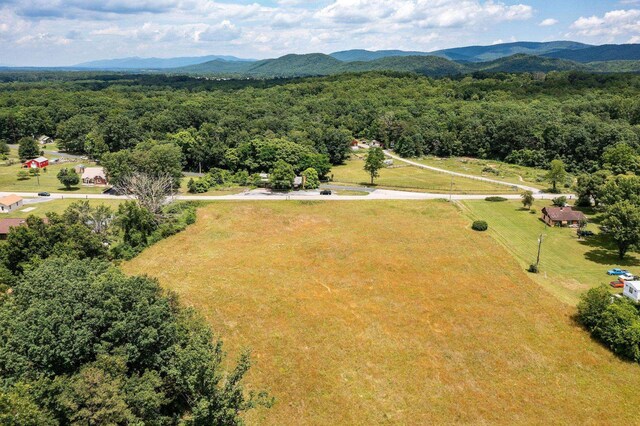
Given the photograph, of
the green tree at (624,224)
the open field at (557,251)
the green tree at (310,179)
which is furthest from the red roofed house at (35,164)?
the green tree at (624,224)

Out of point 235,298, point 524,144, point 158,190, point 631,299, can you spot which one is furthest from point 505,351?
point 524,144

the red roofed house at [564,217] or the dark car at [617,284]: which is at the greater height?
the red roofed house at [564,217]

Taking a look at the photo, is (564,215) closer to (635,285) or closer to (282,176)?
Result: (635,285)

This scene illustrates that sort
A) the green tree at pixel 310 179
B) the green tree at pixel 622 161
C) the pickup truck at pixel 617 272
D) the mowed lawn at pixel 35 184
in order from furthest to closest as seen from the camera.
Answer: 1. the green tree at pixel 310 179
2. the mowed lawn at pixel 35 184
3. the green tree at pixel 622 161
4. the pickup truck at pixel 617 272

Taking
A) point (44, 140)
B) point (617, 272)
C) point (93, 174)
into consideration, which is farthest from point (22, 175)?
point (617, 272)

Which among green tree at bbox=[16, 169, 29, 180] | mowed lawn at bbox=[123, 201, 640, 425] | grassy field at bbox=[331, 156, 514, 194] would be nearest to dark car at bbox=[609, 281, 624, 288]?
mowed lawn at bbox=[123, 201, 640, 425]

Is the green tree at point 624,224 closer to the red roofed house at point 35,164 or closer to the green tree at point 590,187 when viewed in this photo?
the green tree at point 590,187
